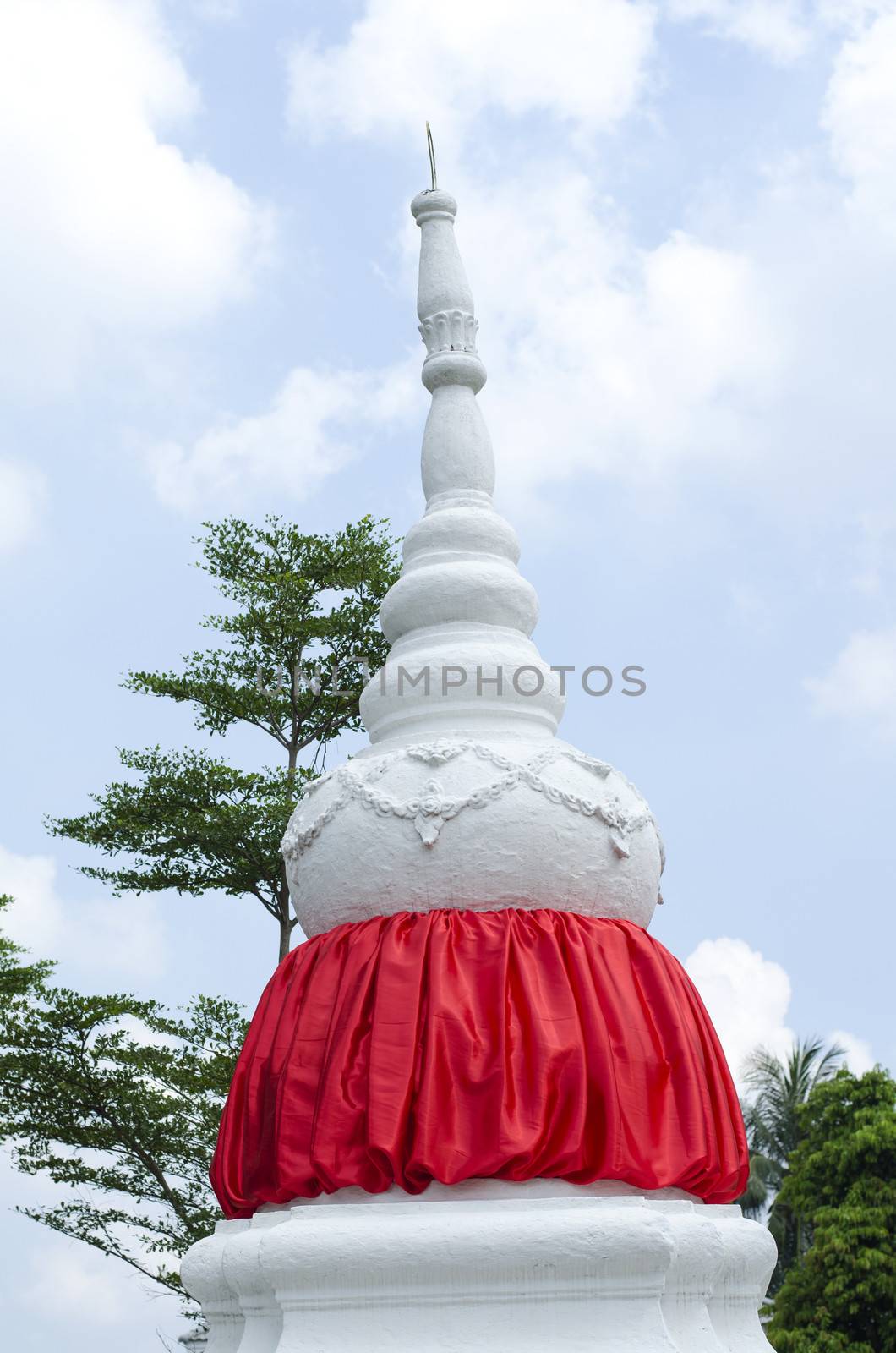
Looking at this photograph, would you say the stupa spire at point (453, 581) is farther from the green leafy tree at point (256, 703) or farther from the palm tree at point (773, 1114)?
the palm tree at point (773, 1114)

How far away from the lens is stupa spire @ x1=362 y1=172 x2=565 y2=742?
196 inches

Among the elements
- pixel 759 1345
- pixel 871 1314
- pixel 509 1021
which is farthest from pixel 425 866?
pixel 871 1314

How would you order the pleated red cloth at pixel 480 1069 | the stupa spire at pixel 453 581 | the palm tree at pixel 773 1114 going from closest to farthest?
the pleated red cloth at pixel 480 1069
the stupa spire at pixel 453 581
the palm tree at pixel 773 1114

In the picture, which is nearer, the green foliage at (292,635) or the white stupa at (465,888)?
the white stupa at (465,888)

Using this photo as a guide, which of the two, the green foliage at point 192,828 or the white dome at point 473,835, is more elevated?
the green foliage at point 192,828

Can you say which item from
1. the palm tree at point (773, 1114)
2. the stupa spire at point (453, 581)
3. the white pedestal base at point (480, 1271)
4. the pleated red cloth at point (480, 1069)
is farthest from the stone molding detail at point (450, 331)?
the palm tree at point (773, 1114)

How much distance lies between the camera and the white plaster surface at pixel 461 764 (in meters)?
4.47

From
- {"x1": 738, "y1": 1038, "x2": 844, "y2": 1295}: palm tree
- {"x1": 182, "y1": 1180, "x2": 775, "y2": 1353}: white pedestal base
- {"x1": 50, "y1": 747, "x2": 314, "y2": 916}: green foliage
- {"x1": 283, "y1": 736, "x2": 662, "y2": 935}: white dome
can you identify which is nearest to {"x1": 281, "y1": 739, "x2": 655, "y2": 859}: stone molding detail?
{"x1": 283, "y1": 736, "x2": 662, "y2": 935}: white dome

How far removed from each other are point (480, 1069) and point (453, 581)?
1.87 m

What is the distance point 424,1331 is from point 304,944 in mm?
1370

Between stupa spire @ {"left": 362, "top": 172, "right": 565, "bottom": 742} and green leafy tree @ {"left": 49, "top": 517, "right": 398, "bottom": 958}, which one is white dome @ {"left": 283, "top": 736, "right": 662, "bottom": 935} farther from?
green leafy tree @ {"left": 49, "top": 517, "right": 398, "bottom": 958}

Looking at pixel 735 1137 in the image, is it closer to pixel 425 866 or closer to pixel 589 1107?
pixel 589 1107

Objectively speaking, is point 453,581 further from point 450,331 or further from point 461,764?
point 450,331

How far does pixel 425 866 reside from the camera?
176 inches
